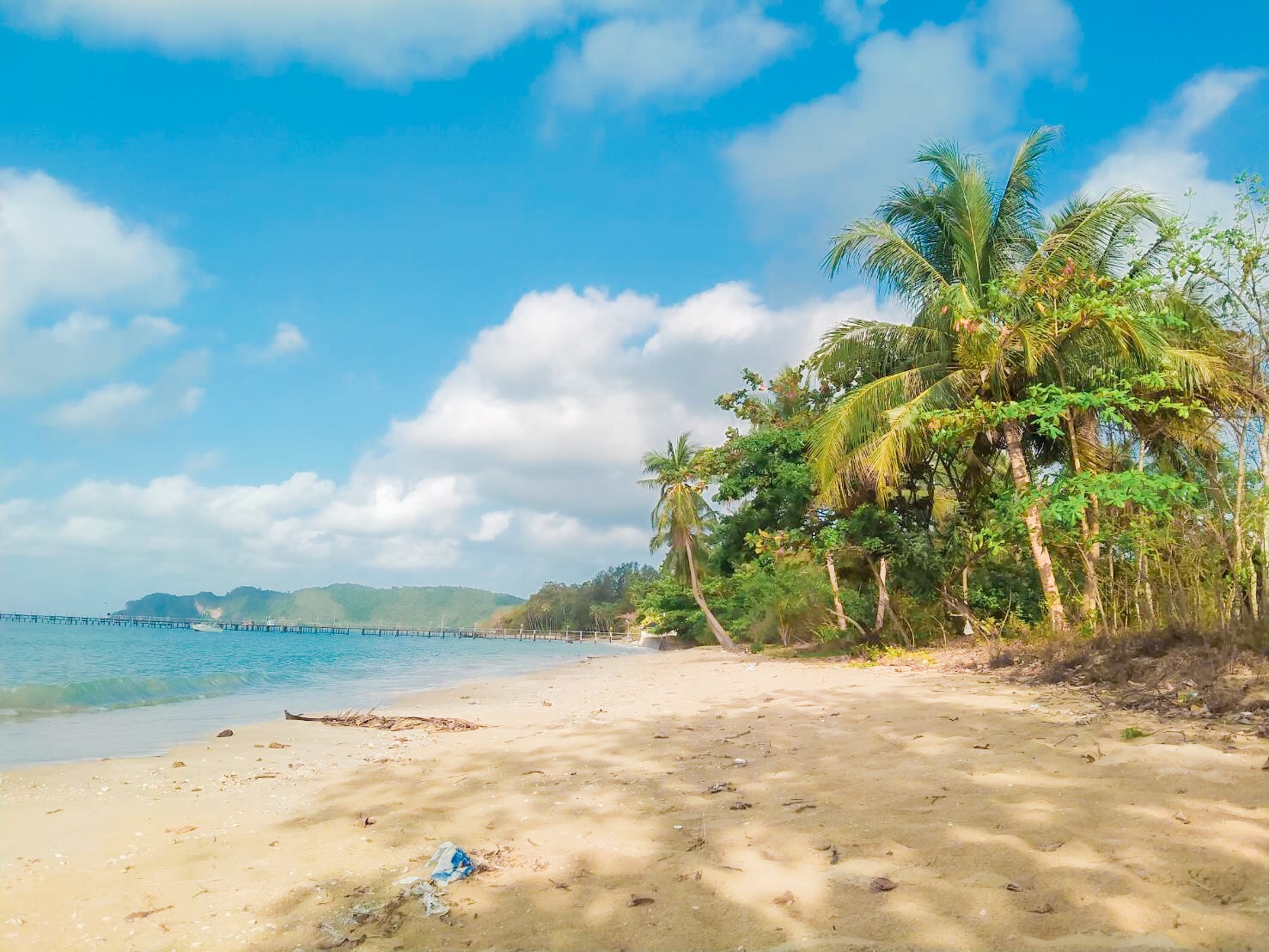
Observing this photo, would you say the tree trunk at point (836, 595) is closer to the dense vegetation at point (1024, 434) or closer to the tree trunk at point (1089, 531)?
the dense vegetation at point (1024, 434)

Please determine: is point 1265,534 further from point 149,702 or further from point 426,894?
point 149,702

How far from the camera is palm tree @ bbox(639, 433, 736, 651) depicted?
25891mm

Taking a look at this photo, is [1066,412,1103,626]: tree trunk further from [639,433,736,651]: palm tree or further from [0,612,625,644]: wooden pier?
[0,612,625,644]: wooden pier

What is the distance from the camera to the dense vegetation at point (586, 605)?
91750 mm

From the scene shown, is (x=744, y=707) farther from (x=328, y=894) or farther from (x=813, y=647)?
(x=813, y=647)

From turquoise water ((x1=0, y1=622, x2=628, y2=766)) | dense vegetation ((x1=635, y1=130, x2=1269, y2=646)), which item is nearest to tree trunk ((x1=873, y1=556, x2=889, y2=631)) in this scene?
dense vegetation ((x1=635, y1=130, x2=1269, y2=646))

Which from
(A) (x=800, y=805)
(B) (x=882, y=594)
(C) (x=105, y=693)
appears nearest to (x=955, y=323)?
(B) (x=882, y=594)

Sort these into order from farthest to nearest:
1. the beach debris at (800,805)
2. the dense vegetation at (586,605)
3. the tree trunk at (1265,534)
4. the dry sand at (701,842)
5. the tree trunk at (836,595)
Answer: the dense vegetation at (586,605) → the tree trunk at (836,595) → the tree trunk at (1265,534) → the beach debris at (800,805) → the dry sand at (701,842)

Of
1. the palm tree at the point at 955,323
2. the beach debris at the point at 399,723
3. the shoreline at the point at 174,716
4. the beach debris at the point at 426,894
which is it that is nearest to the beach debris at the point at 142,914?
the beach debris at the point at 426,894

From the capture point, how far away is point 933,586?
48.6 ft

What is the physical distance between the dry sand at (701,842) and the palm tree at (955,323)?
20.0 ft

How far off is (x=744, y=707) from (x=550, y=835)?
4337 mm

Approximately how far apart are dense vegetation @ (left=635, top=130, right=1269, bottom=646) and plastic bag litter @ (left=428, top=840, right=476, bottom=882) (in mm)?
6289

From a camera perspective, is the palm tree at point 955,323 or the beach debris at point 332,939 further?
the palm tree at point 955,323
